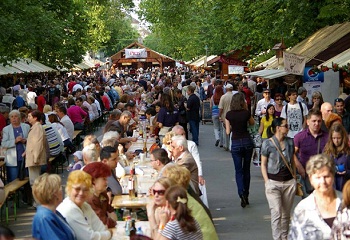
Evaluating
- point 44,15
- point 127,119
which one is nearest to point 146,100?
point 44,15

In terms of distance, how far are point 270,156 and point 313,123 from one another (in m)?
0.77

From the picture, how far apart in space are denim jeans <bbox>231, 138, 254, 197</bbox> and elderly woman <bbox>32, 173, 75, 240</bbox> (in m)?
6.40

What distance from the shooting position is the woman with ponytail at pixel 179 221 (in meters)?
6.63

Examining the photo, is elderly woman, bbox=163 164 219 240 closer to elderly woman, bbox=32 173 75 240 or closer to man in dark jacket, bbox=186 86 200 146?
elderly woman, bbox=32 173 75 240

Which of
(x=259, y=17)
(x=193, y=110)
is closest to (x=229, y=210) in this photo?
(x=193, y=110)

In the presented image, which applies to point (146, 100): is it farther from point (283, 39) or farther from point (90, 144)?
point (90, 144)

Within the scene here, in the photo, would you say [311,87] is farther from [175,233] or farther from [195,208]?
[175,233]

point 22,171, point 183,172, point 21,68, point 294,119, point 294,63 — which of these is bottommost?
point 22,171

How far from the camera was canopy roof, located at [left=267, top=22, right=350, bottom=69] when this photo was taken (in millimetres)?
20375

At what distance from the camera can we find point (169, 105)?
18594mm

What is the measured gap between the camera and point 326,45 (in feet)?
69.6

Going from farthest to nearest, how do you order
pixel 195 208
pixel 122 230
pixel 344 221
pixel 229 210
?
pixel 229 210, pixel 122 230, pixel 195 208, pixel 344 221

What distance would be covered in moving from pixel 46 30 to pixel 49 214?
2165 centimetres

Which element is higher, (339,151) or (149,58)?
(149,58)
